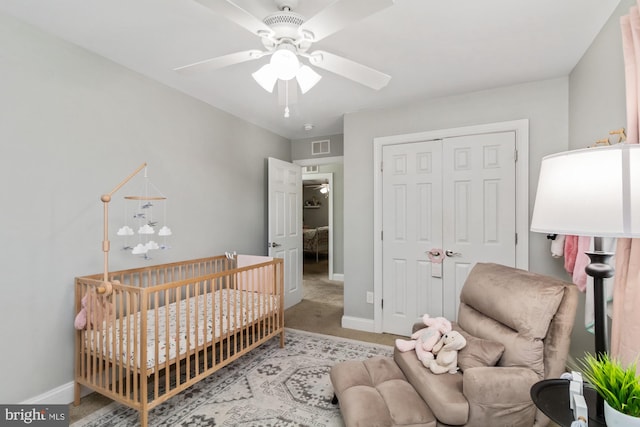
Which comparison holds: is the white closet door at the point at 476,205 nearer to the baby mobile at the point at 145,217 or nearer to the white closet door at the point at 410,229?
the white closet door at the point at 410,229

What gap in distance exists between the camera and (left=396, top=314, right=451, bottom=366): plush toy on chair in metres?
1.75

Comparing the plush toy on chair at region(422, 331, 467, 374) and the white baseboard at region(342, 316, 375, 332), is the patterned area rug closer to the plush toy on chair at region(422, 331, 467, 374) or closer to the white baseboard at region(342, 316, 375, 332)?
the white baseboard at region(342, 316, 375, 332)

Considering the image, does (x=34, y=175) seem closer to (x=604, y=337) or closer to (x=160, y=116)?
(x=160, y=116)

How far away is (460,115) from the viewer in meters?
2.97

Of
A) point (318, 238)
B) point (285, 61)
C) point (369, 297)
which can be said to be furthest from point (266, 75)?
point (318, 238)

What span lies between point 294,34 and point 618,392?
182cm

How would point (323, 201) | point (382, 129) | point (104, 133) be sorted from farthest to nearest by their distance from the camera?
point (323, 201)
point (382, 129)
point (104, 133)

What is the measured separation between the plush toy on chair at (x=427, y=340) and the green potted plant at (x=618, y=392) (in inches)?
33.9

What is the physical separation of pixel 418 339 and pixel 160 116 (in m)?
2.70

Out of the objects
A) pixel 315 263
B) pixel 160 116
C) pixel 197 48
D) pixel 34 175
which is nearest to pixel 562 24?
pixel 197 48

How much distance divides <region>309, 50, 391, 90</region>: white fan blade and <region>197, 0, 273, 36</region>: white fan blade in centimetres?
28

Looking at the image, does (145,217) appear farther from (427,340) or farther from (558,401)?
(558,401)

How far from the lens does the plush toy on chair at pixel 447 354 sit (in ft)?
5.40

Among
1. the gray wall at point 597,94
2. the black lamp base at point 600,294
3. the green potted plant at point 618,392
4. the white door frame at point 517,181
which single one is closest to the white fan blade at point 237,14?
the black lamp base at point 600,294
